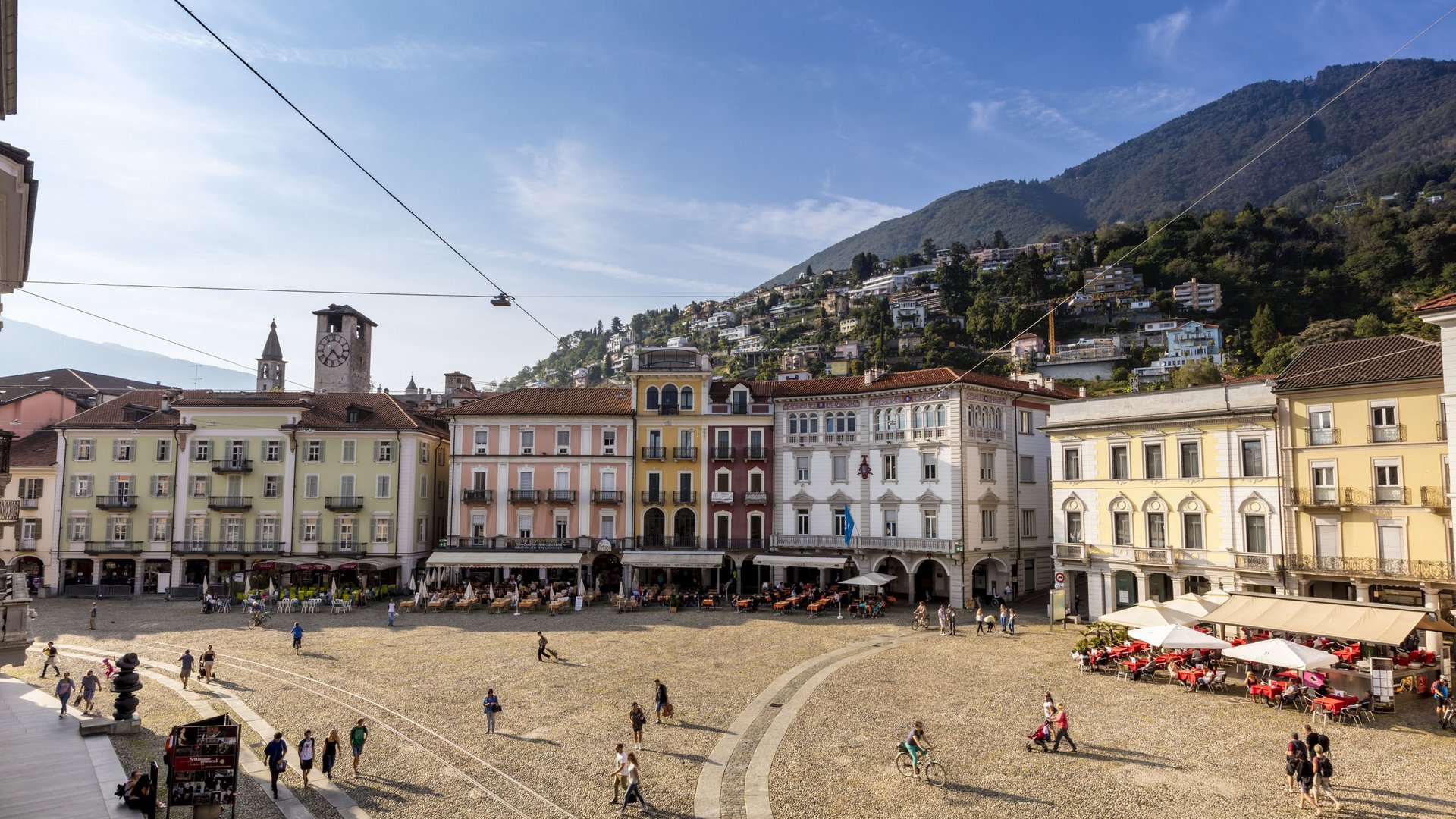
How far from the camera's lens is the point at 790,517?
46031 mm

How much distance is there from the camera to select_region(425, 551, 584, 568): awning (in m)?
43.7

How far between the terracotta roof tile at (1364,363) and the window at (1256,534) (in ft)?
16.6

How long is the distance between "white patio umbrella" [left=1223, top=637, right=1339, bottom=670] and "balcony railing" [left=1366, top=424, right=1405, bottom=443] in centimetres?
1088

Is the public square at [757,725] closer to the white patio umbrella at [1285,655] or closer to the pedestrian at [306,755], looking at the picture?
the pedestrian at [306,755]

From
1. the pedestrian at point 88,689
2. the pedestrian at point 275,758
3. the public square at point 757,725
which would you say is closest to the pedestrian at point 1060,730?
the public square at point 757,725

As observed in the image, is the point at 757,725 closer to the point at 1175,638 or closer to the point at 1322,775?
the point at 1322,775

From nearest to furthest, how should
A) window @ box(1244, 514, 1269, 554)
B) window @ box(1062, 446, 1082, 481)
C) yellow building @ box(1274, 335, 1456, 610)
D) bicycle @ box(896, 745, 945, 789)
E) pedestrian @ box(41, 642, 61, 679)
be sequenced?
bicycle @ box(896, 745, 945, 789) < pedestrian @ box(41, 642, 61, 679) < yellow building @ box(1274, 335, 1456, 610) < window @ box(1244, 514, 1269, 554) < window @ box(1062, 446, 1082, 481)

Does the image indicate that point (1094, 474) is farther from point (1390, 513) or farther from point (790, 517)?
point (790, 517)

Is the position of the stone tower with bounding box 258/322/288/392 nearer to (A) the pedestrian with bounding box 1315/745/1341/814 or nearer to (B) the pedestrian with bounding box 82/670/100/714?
(B) the pedestrian with bounding box 82/670/100/714

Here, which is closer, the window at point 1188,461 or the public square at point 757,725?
the public square at point 757,725

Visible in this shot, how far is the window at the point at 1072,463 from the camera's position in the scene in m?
37.9

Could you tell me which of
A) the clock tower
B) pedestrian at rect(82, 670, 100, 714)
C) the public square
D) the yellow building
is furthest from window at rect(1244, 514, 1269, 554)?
the clock tower

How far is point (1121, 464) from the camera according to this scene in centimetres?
3625

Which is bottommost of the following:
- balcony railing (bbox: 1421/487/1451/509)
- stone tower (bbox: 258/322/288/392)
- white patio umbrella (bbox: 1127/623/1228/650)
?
white patio umbrella (bbox: 1127/623/1228/650)
